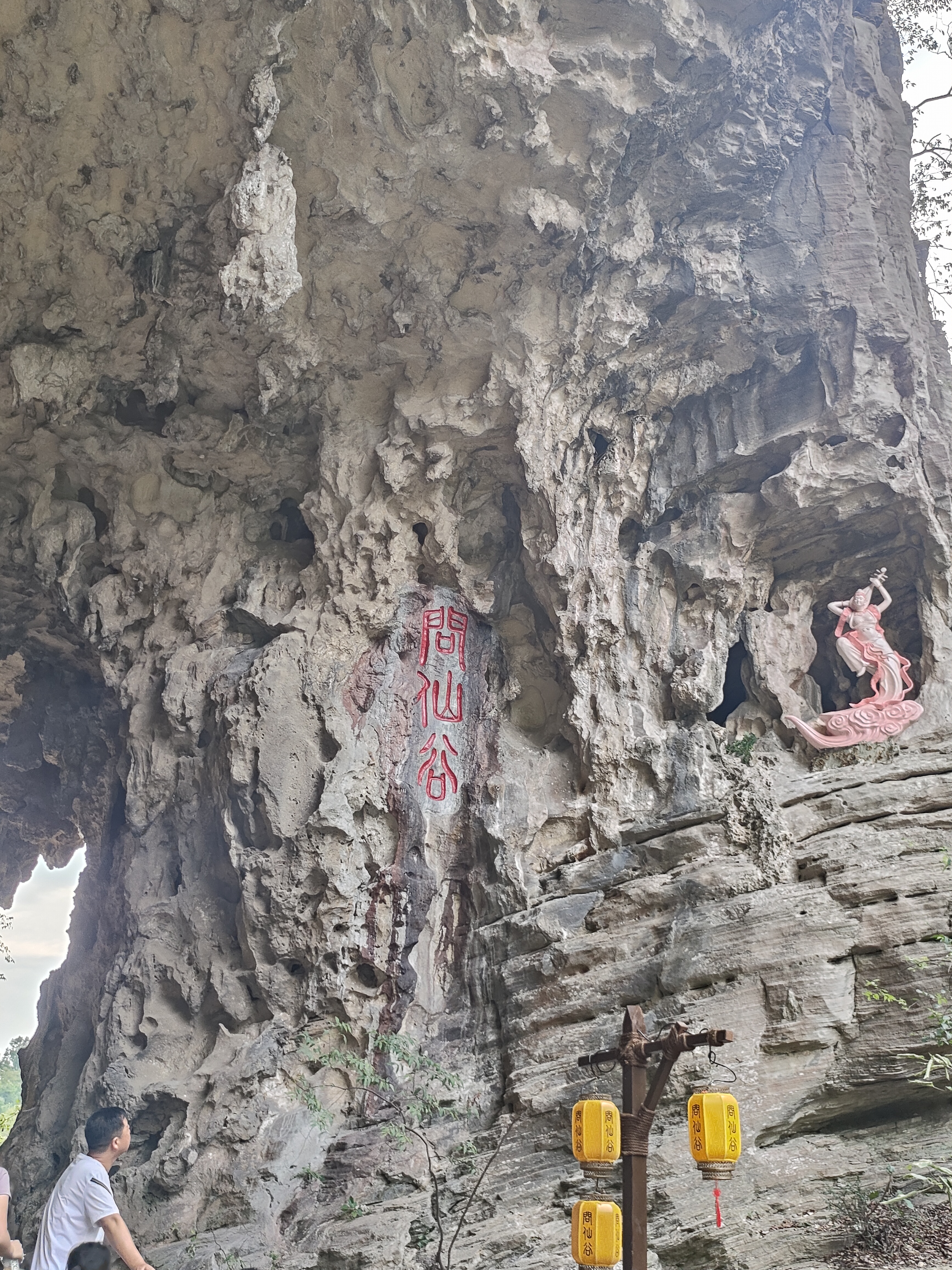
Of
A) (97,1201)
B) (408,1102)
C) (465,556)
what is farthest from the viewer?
(465,556)

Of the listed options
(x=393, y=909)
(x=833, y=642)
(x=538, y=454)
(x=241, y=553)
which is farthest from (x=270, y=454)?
(x=833, y=642)

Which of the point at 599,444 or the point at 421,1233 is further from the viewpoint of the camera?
the point at 599,444

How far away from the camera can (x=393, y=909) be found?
7930mm

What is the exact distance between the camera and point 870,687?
828 centimetres

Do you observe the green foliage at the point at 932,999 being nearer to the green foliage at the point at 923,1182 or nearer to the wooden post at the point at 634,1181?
the green foliage at the point at 923,1182

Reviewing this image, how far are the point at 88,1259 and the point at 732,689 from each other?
7213 mm

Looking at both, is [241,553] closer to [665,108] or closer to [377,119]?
[377,119]

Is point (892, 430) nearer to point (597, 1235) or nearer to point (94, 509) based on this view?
point (597, 1235)

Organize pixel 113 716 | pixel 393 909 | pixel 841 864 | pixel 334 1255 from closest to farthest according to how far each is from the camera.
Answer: pixel 334 1255 < pixel 841 864 < pixel 393 909 < pixel 113 716

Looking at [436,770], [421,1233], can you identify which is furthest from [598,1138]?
[436,770]

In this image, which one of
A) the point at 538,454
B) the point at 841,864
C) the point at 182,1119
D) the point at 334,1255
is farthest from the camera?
the point at 538,454

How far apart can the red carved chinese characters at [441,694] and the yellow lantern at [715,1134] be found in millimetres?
4249

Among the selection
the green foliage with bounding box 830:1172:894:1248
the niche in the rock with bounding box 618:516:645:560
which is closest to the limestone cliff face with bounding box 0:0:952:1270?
the niche in the rock with bounding box 618:516:645:560

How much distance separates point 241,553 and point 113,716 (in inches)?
86.6
